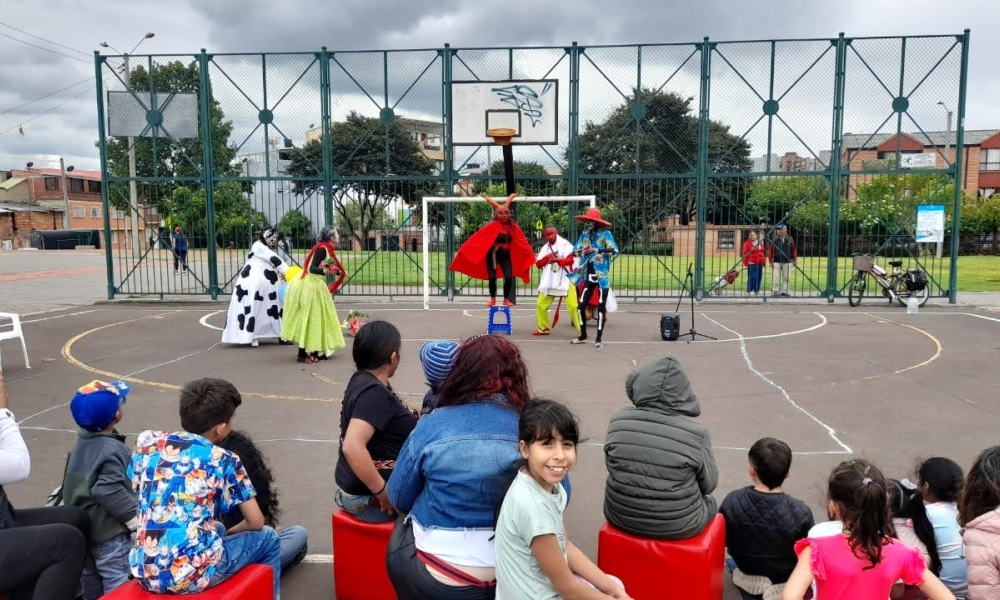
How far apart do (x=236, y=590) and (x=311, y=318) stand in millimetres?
7080

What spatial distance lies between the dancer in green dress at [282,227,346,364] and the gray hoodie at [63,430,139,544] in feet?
20.9

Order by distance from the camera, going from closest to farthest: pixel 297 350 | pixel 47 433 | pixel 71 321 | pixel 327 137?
pixel 47 433 → pixel 297 350 → pixel 71 321 → pixel 327 137

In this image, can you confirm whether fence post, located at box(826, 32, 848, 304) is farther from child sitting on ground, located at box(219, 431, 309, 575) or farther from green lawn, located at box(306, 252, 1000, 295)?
child sitting on ground, located at box(219, 431, 309, 575)

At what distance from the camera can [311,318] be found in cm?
984

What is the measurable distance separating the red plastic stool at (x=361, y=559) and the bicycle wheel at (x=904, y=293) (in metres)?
14.8

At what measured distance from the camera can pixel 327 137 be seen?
1762 centimetres

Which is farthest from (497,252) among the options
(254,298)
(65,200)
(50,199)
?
(50,199)

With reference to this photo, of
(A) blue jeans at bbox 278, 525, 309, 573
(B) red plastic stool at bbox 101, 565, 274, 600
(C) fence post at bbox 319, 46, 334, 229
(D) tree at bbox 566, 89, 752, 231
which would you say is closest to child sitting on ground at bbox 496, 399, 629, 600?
(B) red plastic stool at bbox 101, 565, 274, 600

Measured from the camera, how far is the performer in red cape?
11.1 m

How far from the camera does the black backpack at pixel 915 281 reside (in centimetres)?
1516

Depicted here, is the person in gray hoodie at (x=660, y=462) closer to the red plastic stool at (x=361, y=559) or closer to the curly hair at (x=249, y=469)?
the red plastic stool at (x=361, y=559)

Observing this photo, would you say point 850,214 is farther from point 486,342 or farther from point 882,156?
point 486,342

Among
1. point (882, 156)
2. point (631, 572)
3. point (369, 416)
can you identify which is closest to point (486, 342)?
point (369, 416)

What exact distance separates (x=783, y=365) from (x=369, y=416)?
23.9ft
